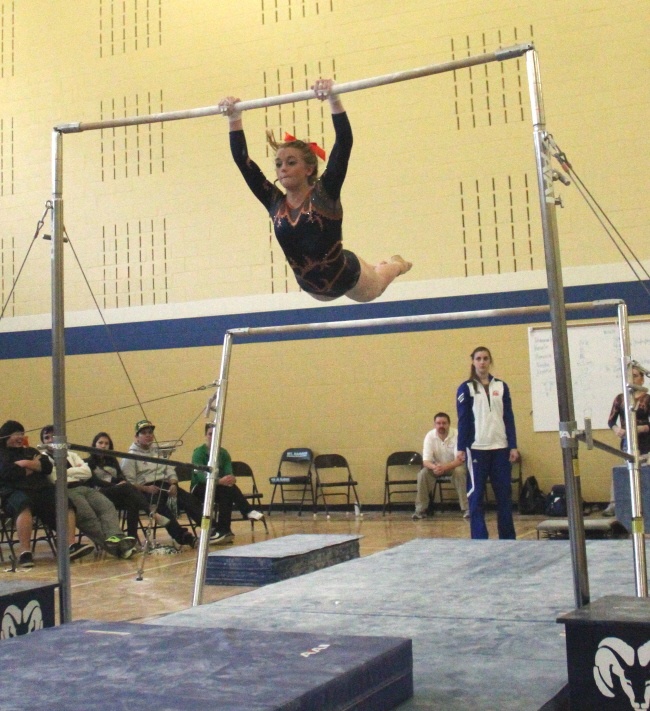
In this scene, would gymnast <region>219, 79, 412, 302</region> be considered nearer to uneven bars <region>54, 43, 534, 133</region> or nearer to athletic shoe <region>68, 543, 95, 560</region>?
uneven bars <region>54, 43, 534, 133</region>

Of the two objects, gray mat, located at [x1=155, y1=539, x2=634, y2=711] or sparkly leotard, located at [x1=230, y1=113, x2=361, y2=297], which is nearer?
gray mat, located at [x1=155, y1=539, x2=634, y2=711]

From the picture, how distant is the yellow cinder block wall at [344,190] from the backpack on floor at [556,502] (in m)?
0.41

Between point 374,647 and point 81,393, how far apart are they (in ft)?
31.4

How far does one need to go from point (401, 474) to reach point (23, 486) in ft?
15.1

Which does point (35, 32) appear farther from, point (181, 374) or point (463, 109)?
point (463, 109)

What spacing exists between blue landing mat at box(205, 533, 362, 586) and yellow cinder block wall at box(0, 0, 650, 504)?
4033 mm

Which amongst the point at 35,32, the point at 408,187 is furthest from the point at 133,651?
the point at 35,32

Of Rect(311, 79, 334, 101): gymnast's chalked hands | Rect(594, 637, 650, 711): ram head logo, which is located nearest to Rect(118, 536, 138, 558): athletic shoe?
Rect(311, 79, 334, 101): gymnast's chalked hands

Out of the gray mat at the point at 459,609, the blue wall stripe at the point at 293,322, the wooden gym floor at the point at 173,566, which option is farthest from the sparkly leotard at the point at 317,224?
the blue wall stripe at the point at 293,322

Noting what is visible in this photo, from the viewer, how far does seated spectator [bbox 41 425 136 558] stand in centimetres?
729

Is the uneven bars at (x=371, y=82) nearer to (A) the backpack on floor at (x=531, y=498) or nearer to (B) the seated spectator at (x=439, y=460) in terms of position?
(B) the seated spectator at (x=439, y=460)

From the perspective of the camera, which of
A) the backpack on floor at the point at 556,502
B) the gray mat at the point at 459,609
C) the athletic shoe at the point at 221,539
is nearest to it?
the gray mat at the point at 459,609

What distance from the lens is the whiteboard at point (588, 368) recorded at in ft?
29.2

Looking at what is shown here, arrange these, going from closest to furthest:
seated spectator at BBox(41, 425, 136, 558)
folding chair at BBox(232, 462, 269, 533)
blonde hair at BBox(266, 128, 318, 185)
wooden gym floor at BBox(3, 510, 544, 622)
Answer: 1. blonde hair at BBox(266, 128, 318, 185)
2. wooden gym floor at BBox(3, 510, 544, 622)
3. seated spectator at BBox(41, 425, 136, 558)
4. folding chair at BBox(232, 462, 269, 533)
